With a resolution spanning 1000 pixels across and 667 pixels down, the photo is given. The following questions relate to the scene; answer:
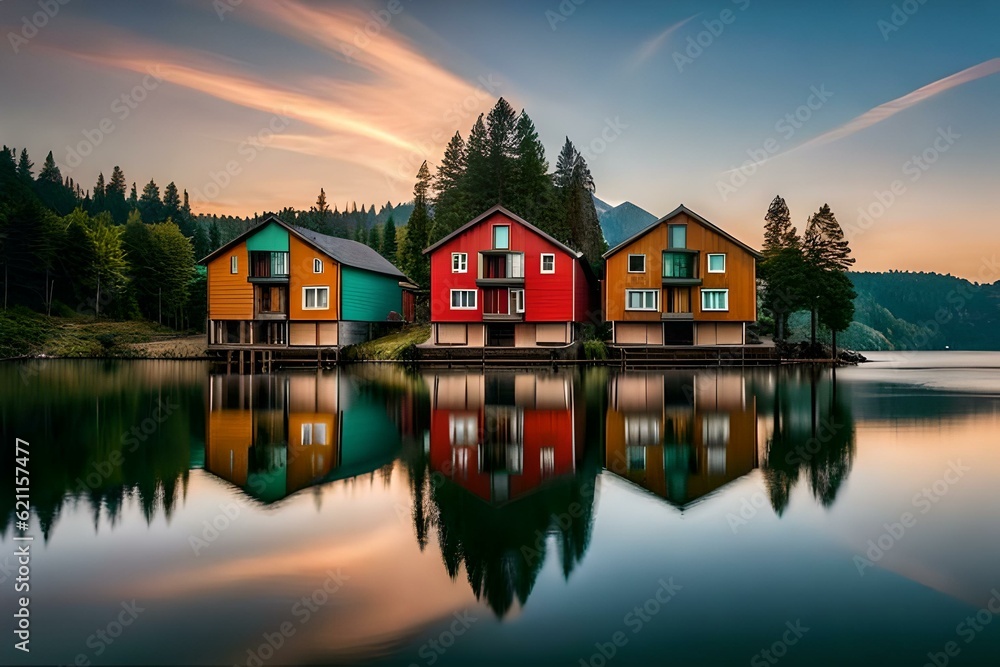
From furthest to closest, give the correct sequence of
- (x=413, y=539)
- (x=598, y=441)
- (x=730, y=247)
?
1. (x=730, y=247)
2. (x=598, y=441)
3. (x=413, y=539)

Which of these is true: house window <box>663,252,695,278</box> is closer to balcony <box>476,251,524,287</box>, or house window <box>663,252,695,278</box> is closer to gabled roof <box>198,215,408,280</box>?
balcony <box>476,251,524,287</box>

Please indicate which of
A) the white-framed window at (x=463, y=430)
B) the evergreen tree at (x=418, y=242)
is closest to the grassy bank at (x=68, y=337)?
the evergreen tree at (x=418, y=242)

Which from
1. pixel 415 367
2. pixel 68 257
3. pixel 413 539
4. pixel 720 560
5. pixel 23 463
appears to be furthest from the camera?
pixel 68 257

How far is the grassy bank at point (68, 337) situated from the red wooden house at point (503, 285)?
31.6 meters

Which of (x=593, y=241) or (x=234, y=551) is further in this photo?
(x=593, y=241)

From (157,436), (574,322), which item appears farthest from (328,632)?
(574,322)

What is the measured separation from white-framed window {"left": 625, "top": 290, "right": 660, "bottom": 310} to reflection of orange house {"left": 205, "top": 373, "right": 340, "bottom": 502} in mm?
28946

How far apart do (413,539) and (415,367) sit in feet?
134

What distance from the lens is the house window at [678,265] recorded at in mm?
54000

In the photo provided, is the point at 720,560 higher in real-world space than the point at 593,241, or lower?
lower

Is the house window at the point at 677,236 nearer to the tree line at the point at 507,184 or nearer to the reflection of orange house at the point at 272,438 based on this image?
the tree line at the point at 507,184

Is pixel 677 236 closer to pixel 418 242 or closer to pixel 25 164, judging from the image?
pixel 418 242

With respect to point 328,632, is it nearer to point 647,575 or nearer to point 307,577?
point 307,577

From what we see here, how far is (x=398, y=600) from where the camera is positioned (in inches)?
300
